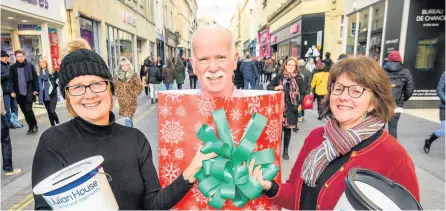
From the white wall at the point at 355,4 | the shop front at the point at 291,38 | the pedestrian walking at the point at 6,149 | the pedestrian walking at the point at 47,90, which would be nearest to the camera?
the pedestrian walking at the point at 6,149

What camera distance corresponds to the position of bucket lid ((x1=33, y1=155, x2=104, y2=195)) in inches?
31.0

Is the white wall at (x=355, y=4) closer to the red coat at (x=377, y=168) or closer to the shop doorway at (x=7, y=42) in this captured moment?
the red coat at (x=377, y=168)

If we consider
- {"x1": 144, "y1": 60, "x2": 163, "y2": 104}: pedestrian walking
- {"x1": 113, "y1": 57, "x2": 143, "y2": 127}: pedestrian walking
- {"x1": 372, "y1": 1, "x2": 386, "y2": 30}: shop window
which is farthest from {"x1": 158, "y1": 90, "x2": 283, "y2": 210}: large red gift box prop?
{"x1": 372, "y1": 1, "x2": 386, "y2": 30}: shop window

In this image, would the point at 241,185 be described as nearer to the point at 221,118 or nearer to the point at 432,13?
the point at 221,118

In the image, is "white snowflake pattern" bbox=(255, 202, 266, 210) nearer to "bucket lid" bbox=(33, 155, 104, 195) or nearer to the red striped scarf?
the red striped scarf

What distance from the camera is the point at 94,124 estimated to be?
46.2 inches

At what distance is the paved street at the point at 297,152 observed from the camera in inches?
130

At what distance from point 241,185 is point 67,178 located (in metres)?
0.58

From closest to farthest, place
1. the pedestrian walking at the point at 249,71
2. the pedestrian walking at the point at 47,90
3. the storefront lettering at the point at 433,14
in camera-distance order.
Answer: the pedestrian walking at the point at 47,90 → the storefront lettering at the point at 433,14 → the pedestrian walking at the point at 249,71

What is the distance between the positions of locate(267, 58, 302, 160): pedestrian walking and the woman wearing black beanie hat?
11.7 ft

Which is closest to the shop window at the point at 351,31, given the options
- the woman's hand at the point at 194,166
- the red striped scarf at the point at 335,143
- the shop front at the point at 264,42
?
the red striped scarf at the point at 335,143

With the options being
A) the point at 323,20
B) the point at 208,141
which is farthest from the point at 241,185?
the point at 323,20

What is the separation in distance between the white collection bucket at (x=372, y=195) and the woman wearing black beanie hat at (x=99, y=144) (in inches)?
20.1

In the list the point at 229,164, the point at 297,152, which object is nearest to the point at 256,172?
the point at 229,164
